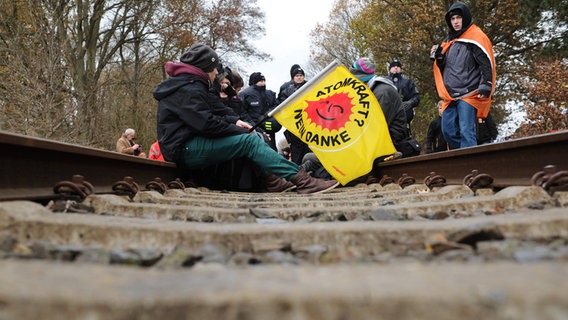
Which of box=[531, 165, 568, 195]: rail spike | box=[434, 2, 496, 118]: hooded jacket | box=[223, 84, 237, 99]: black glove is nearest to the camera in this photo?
box=[531, 165, 568, 195]: rail spike

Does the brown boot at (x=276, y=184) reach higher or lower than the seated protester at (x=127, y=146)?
lower

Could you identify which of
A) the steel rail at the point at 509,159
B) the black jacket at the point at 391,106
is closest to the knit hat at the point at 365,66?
the black jacket at the point at 391,106

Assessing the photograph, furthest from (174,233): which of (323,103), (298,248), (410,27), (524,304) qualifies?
(410,27)

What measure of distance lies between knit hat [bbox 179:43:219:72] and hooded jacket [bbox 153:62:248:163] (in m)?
0.08

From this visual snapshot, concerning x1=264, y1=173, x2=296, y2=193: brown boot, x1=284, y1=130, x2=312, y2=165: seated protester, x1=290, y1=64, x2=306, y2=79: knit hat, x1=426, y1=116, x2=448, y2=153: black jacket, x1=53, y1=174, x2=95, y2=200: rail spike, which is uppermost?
x1=290, y1=64, x2=306, y2=79: knit hat

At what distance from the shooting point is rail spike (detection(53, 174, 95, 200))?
2568 millimetres

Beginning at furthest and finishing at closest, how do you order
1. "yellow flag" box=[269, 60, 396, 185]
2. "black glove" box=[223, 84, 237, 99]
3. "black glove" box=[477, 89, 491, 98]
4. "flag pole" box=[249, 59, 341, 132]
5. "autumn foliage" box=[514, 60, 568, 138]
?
"autumn foliage" box=[514, 60, 568, 138] → "black glove" box=[223, 84, 237, 99] → "black glove" box=[477, 89, 491, 98] → "flag pole" box=[249, 59, 341, 132] → "yellow flag" box=[269, 60, 396, 185]

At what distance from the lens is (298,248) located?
1.65m

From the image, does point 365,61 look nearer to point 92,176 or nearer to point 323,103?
point 323,103

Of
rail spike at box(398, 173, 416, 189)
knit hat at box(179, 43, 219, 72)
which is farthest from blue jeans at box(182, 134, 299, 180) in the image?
rail spike at box(398, 173, 416, 189)

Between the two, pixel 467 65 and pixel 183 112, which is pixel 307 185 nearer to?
pixel 183 112

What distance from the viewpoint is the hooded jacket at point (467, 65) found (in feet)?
19.5

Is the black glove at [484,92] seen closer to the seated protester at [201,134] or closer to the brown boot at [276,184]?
the seated protester at [201,134]

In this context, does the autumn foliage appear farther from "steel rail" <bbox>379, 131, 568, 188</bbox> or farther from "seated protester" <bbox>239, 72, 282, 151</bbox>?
"steel rail" <bbox>379, 131, 568, 188</bbox>
